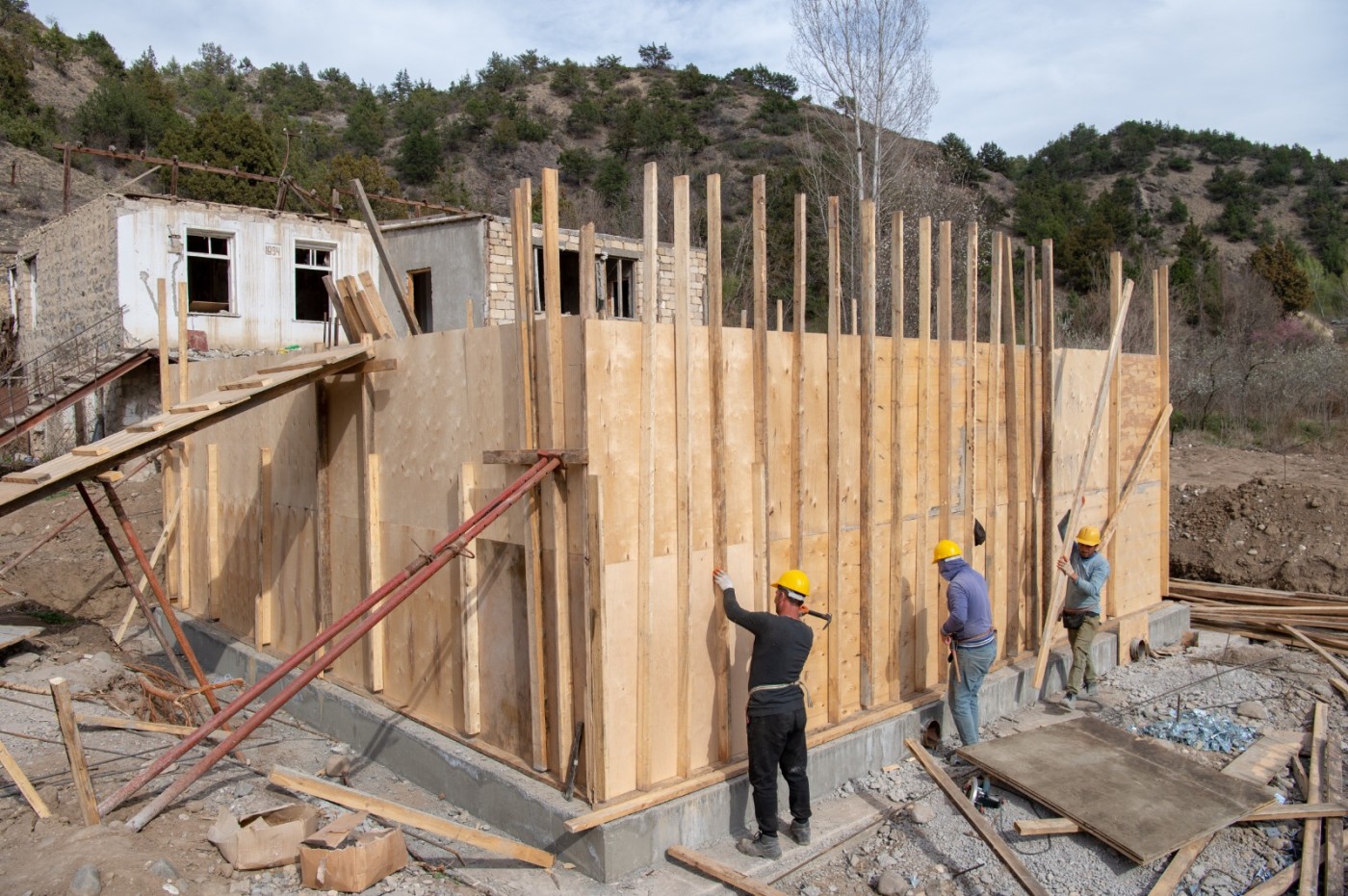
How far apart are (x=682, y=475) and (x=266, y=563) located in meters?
5.67

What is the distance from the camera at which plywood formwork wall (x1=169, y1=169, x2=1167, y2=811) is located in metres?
5.92

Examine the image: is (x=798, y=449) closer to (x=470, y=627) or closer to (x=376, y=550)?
(x=470, y=627)

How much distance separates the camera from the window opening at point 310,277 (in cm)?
2259

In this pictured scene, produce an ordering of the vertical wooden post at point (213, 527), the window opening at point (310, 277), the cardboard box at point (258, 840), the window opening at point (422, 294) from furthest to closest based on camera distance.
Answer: the window opening at point (310, 277) < the window opening at point (422, 294) < the vertical wooden post at point (213, 527) < the cardboard box at point (258, 840)

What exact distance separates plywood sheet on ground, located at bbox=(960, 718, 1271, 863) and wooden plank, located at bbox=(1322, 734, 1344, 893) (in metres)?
0.42

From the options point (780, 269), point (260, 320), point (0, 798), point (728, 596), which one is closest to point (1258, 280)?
point (780, 269)

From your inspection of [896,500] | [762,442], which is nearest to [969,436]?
[896,500]

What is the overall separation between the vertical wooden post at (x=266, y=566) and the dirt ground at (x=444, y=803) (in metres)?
1.16

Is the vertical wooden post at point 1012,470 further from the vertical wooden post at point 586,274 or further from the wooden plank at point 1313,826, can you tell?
the vertical wooden post at point 586,274

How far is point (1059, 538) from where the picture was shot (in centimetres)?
966

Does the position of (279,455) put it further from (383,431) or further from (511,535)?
(511,535)

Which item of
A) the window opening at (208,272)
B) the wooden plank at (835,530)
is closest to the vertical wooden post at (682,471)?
the wooden plank at (835,530)

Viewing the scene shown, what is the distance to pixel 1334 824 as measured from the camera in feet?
20.6

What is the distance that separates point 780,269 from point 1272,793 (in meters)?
30.7
